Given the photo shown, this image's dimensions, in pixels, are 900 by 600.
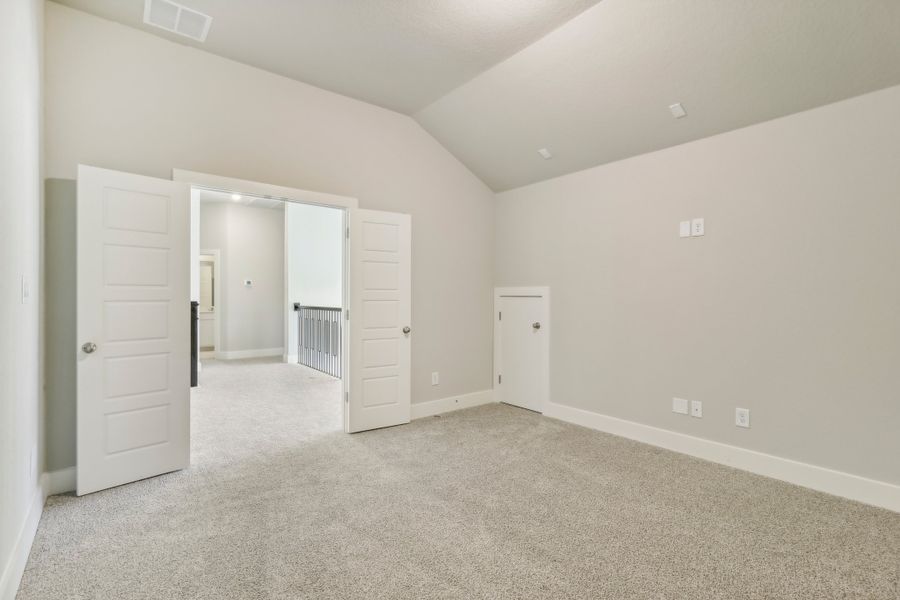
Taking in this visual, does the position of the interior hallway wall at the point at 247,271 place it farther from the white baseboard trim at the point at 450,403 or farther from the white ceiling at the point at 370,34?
the white ceiling at the point at 370,34

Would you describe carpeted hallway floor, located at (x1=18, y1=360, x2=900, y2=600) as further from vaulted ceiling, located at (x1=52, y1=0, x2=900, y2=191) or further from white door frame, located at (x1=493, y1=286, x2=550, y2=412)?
vaulted ceiling, located at (x1=52, y1=0, x2=900, y2=191)

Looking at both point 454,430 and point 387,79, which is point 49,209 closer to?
point 387,79

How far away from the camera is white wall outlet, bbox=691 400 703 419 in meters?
3.27

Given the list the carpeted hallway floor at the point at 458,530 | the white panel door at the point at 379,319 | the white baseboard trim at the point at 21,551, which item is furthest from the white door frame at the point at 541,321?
the white baseboard trim at the point at 21,551

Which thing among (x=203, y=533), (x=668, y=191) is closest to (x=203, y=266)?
(x=203, y=533)

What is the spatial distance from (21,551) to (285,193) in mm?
2571

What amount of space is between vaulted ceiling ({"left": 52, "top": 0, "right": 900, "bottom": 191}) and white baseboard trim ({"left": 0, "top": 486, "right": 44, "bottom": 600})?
289 cm

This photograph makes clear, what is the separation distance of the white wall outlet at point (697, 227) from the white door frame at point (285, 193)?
2745 millimetres

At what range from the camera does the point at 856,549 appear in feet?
6.78

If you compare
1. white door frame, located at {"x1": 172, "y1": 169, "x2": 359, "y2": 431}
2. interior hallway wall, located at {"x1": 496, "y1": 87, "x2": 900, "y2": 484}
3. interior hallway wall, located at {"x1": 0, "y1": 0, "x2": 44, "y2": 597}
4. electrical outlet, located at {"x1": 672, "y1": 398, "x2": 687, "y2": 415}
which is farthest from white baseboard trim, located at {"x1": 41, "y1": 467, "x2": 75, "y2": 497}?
electrical outlet, located at {"x1": 672, "y1": 398, "x2": 687, "y2": 415}

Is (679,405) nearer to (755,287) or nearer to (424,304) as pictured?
(755,287)

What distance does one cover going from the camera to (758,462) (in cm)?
295

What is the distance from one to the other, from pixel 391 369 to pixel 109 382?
6.81 feet

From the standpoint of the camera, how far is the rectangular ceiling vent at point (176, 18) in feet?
8.69
